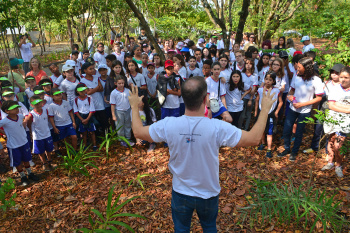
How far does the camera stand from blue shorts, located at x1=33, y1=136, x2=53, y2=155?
4840mm

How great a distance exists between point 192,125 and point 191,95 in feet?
0.86

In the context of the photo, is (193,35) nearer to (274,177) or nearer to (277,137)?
(277,137)

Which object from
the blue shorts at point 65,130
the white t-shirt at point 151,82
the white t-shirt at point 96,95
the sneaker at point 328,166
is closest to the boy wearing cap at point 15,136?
the blue shorts at point 65,130

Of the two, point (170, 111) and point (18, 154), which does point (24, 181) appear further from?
point (170, 111)

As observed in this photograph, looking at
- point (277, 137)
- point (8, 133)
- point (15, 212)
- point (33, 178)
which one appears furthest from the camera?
point (277, 137)

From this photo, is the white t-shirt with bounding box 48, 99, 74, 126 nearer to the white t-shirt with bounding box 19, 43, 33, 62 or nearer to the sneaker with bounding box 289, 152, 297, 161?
the sneaker with bounding box 289, 152, 297, 161

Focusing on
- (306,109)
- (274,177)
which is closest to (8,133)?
(274,177)

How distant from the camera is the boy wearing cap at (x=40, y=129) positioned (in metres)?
4.71

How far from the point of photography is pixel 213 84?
5395mm

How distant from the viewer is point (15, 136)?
14.4 feet

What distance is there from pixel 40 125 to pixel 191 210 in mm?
3801

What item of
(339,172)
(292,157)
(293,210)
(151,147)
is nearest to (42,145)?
(151,147)

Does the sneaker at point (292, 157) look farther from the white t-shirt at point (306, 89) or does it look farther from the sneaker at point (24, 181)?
the sneaker at point (24, 181)

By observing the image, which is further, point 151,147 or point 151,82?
point 151,82
